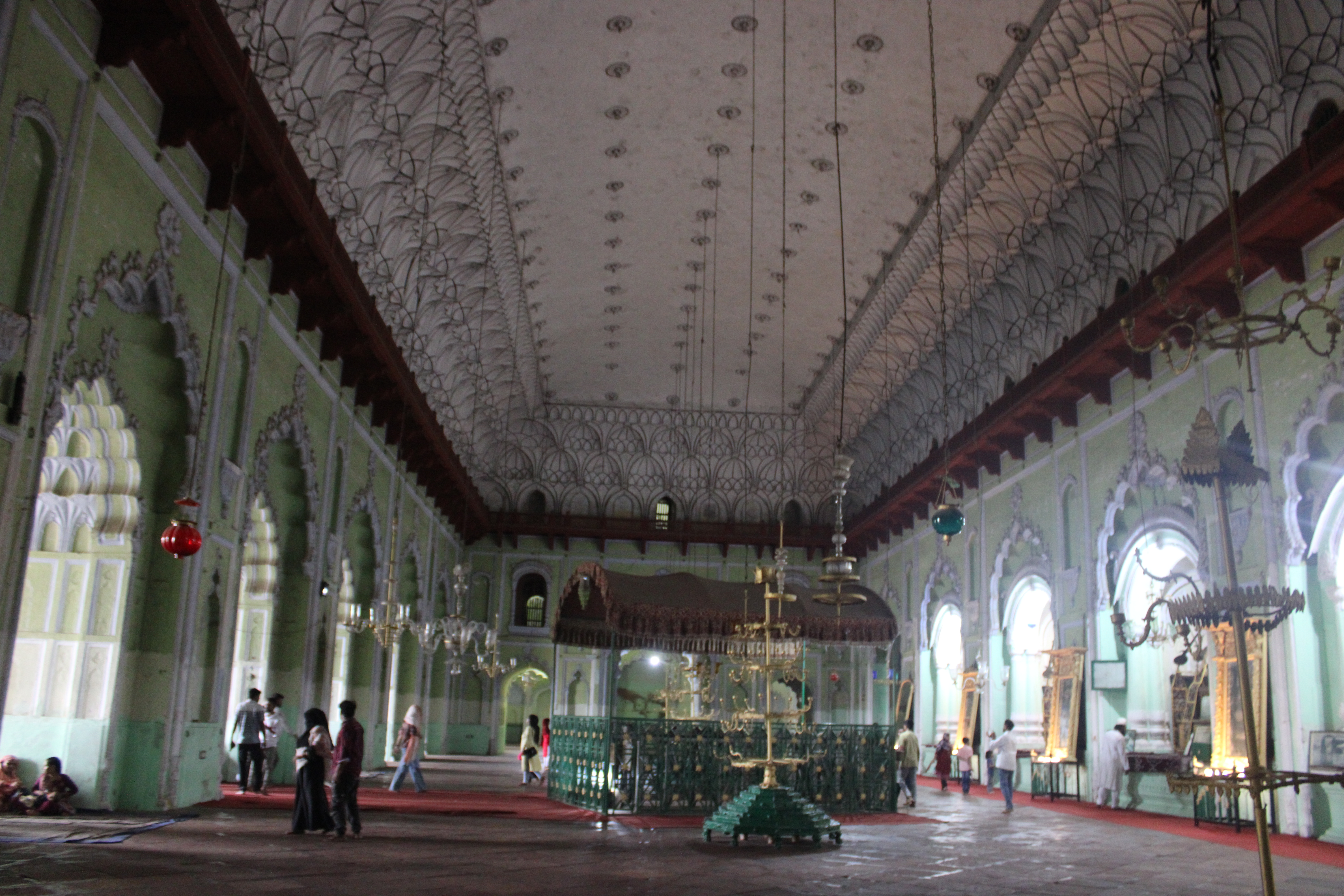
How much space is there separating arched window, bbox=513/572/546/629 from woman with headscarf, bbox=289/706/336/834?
57.1ft

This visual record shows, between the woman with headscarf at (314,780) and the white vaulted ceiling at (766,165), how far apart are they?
17.8ft

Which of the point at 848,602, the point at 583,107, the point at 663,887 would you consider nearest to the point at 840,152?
the point at 583,107

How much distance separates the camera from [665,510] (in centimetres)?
2544

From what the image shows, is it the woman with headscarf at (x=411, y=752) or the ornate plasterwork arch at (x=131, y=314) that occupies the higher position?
the ornate plasterwork arch at (x=131, y=314)

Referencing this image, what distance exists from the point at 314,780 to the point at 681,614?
467 cm

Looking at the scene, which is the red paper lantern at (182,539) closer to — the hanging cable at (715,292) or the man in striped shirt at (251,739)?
the man in striped shirt at (251,739)

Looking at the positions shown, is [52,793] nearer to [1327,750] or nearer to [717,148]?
[1327,750]

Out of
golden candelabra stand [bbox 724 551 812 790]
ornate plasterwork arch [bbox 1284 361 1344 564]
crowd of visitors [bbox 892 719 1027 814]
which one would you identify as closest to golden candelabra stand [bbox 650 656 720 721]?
golden candelabra stand [bbox 724 551 812 790]

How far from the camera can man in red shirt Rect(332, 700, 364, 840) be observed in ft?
25.0

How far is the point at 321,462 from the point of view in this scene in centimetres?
1252

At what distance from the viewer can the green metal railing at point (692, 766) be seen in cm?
991

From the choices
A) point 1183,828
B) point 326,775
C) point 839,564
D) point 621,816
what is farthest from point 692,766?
point 1183,828

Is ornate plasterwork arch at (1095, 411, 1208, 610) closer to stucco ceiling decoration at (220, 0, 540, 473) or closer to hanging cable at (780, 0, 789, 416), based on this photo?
hanging cable at (780, 0, 789, 416)

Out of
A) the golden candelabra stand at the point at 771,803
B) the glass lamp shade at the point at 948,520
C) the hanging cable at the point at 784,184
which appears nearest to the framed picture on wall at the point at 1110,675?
the golden candelabra stand at the point at 771,803
